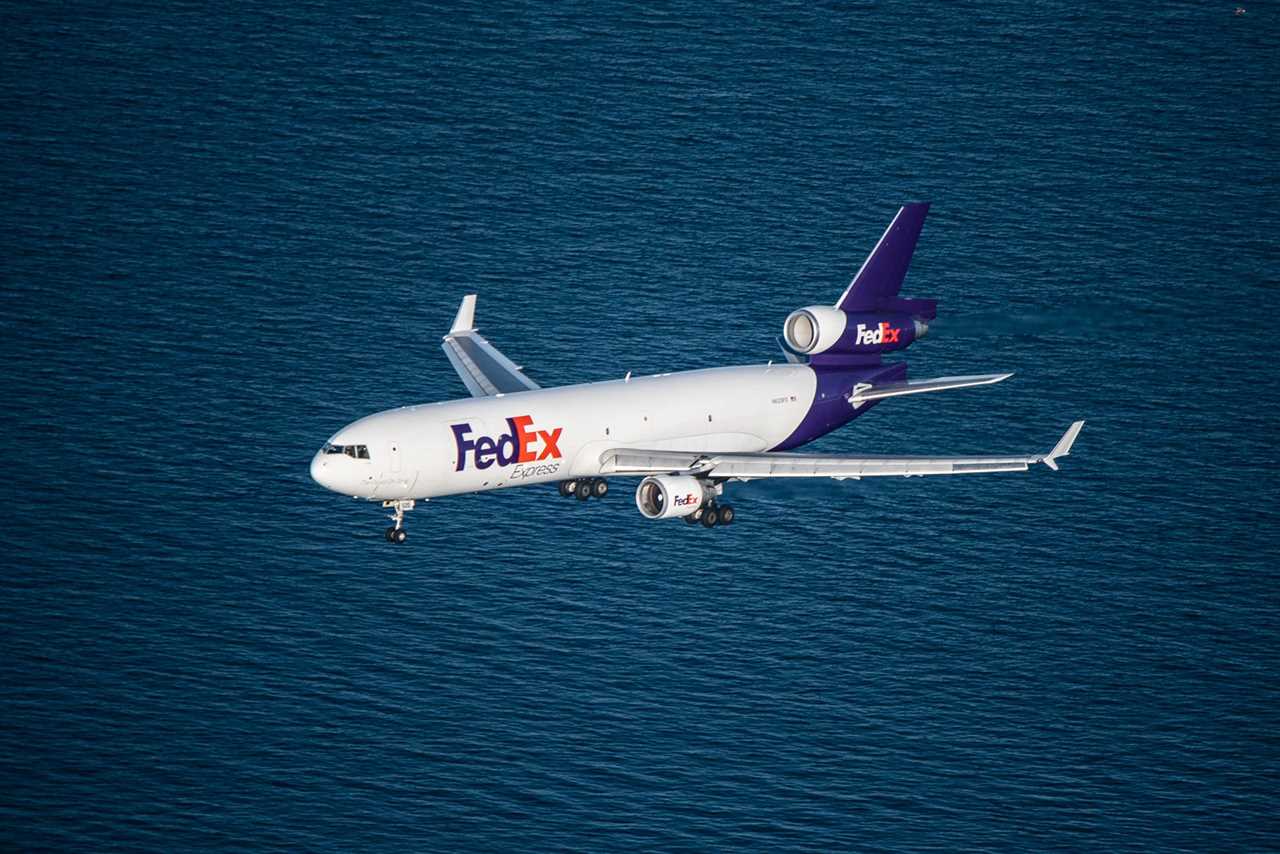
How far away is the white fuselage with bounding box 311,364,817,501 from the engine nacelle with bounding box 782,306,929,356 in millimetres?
2614

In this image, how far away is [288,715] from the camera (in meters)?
177

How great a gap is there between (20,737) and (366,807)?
31313 mm

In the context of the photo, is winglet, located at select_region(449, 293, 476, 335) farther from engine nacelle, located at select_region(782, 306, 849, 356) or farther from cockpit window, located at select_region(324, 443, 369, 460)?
cockpit window, located at select_region(324, 443, 369, 460)

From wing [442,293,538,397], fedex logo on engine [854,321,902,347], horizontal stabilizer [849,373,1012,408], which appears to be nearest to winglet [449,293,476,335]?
wing [442,293,538,397]

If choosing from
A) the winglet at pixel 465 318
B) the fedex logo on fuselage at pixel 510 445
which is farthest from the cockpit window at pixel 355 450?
the winglet at pixel 465 318

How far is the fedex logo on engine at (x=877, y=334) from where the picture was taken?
162750 millimetres

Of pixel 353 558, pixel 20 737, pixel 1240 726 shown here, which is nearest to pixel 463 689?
pixel 353 558

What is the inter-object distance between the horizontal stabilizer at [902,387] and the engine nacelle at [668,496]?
1949 centimetres

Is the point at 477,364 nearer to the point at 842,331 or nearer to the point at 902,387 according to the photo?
the point at 842,331

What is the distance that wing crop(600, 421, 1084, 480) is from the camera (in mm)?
147875

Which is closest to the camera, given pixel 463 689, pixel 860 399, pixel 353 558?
pixel 860 399

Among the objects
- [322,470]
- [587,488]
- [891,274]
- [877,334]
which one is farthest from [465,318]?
[322,470]

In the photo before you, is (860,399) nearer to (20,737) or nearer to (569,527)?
(569,527)

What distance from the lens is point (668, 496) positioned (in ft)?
484
